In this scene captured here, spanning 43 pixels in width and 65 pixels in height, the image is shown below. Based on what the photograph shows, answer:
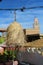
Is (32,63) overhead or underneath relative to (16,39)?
underneath

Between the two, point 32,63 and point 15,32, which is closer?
point 15,32

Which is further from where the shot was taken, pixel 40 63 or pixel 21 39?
pixel 40 63

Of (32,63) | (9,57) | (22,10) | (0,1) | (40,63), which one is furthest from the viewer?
(9,57)

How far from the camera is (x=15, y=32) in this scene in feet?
44.7

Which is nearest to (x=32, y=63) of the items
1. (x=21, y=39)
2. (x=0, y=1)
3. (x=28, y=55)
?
(x=28, y=55)

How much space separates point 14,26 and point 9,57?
17.6 feet

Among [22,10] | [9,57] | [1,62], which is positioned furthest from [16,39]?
[9,57]

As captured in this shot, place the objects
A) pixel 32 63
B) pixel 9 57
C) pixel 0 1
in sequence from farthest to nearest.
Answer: pixel 9 57
pixel 32 63
pixel 0 1

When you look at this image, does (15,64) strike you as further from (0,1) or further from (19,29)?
(0,1)

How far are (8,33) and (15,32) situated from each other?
376mm

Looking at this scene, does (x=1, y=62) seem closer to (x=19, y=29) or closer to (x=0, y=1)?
(x=19, y=29)

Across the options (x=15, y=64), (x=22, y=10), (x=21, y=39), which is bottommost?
(x=15, y=64)

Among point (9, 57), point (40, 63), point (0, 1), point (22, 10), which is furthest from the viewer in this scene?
point (9, 57)

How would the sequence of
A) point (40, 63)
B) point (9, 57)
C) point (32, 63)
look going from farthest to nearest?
point (9, 57) < point (32, 63) < point (40, 63)
